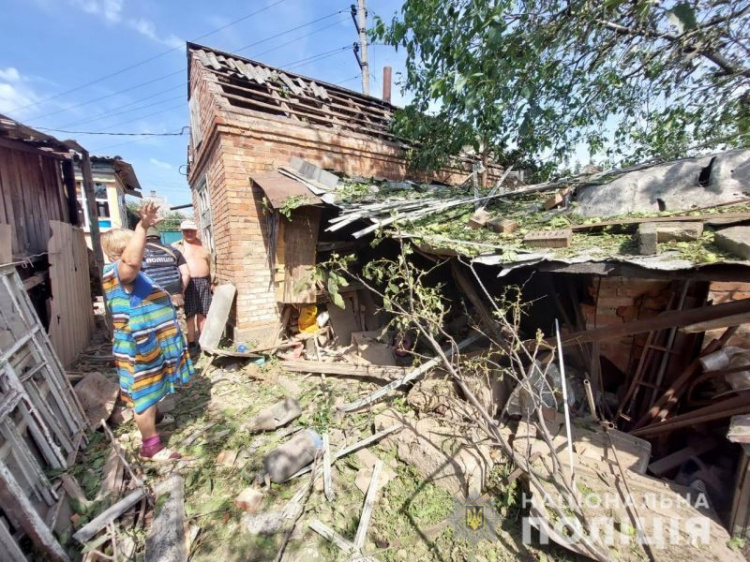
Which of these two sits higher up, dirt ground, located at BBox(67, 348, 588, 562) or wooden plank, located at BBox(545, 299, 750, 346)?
wooden plank, located at BBox(545, 299, 750, 346)

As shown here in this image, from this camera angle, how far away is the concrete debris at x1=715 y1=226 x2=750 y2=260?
187 cm

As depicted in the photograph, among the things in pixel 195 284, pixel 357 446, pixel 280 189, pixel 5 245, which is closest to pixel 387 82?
pixel 280 189

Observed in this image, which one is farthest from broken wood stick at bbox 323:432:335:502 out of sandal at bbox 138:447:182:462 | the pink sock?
the pink sock

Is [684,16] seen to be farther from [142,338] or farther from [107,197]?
[107,197]

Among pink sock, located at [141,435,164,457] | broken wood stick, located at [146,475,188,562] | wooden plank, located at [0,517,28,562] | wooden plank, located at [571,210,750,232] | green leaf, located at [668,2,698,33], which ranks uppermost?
green leaf, located at [668,2,698,33]

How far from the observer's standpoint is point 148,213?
8.67ft

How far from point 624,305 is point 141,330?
4.96 metres

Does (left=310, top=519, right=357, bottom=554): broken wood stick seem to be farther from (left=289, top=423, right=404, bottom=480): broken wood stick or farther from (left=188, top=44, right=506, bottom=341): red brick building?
(left=188, top=44, right=506, bottom=341): red brick building

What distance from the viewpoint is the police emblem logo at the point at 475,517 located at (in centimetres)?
257

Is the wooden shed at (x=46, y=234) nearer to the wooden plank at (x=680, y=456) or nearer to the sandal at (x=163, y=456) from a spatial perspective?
the sandal at (x=163, y=456)

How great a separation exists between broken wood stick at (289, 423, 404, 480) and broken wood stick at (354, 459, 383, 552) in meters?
0.23

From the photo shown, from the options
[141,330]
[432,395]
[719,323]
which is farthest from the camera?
[432,395]

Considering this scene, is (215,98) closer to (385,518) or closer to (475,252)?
(475,252)

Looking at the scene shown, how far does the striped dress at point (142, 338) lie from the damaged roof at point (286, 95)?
426 centimetres
